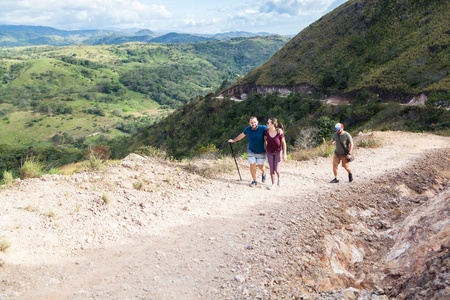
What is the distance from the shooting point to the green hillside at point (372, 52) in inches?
1331

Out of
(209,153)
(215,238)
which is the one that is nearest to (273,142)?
(215,238)

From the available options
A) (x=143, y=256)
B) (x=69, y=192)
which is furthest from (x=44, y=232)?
(x=143, y=256)

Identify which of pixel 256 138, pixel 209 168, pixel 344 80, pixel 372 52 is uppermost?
pixel 372 52

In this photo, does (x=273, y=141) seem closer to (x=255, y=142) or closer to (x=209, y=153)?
(x=255, y=142)

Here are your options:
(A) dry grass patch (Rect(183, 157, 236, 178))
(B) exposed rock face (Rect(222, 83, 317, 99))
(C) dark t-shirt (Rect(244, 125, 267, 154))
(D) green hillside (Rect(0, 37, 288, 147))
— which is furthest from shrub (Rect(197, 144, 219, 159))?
(D) green hillside (Rect(0, 37, 288, 147))

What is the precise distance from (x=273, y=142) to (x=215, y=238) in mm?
3216

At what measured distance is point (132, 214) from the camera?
5.17 m

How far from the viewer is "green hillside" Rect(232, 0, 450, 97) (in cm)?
3381

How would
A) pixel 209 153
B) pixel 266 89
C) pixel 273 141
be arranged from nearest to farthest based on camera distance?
pixel 273 141 → pixel 209 153 → pixel 266 89

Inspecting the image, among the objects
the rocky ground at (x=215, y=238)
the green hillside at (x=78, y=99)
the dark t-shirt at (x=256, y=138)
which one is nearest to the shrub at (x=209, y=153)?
the rocky ground at (x=215, y=238)

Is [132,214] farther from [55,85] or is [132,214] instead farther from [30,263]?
[55,85]

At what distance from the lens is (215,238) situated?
457 cm

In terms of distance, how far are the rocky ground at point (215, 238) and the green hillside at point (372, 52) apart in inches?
1214

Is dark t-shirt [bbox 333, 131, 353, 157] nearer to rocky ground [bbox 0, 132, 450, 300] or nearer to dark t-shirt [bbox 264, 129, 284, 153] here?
rocky ground [bbox 0, 132, 450, 300]
